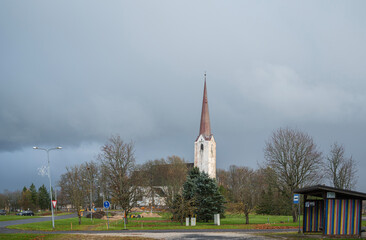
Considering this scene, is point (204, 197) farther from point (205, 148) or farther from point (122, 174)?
point (205, 148)

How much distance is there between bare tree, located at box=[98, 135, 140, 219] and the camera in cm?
3753

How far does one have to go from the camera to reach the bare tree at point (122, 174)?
3753cm

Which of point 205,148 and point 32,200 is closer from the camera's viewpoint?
point 205,148

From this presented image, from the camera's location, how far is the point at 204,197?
1587 inches

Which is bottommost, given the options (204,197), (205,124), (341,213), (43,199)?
(43,199)

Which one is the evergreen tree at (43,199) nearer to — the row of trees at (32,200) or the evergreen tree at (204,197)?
the row of trees at (32,200)

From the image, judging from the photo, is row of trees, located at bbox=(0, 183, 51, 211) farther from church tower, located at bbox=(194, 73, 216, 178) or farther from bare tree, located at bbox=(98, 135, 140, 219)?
bare tree, located at bbox=(98, 135, 140, 219)

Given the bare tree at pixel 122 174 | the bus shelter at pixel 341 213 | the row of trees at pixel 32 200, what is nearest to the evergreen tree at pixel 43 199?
the row of trees at pixel 32 200

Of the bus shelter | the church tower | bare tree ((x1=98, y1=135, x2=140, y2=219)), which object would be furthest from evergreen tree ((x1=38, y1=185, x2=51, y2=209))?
the bus shelter

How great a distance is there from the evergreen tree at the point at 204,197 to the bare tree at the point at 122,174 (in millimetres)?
6386

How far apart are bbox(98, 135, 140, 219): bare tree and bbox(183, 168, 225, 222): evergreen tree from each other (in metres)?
6.39

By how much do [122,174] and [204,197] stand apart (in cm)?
1020

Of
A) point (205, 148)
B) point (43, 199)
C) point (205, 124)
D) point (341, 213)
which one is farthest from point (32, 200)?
point (341, 213)

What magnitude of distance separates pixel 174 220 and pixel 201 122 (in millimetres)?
56718
